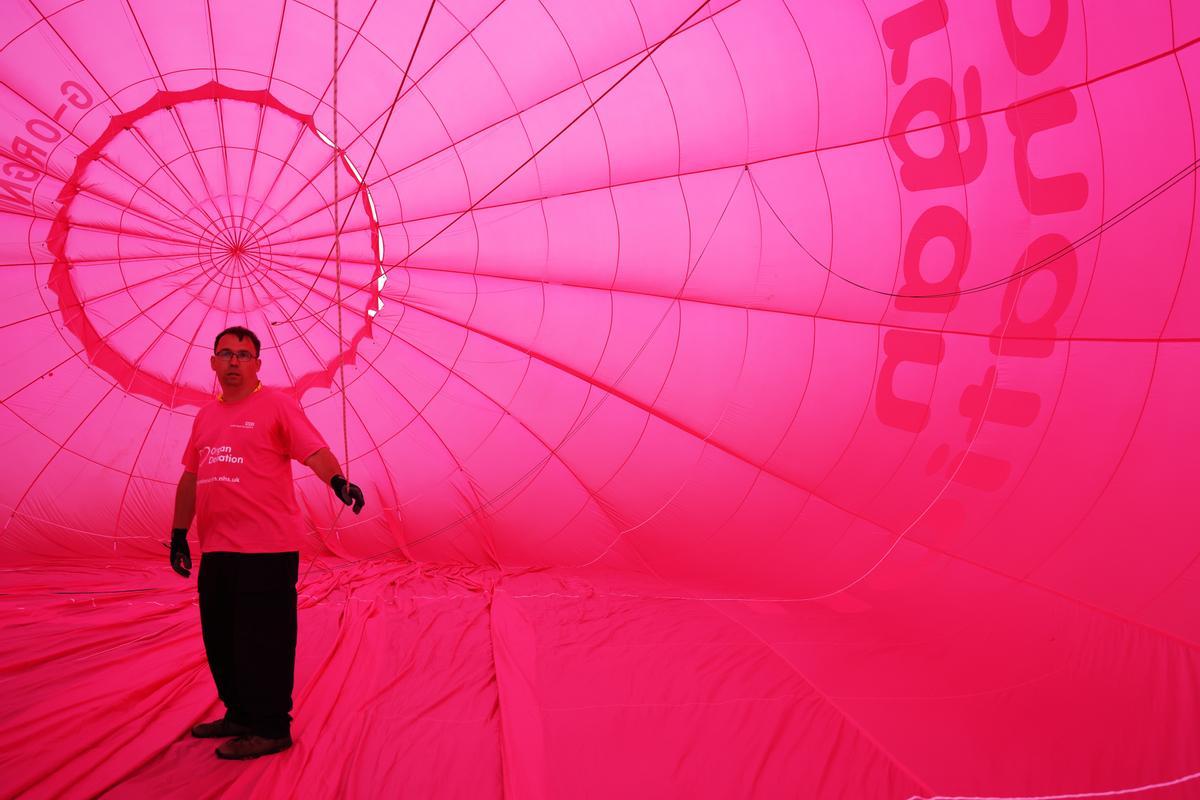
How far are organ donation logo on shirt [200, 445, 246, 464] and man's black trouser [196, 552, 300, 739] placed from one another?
0.84 feet

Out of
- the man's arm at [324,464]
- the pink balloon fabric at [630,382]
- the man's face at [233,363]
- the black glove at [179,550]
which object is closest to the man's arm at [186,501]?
the black glove at [179,550]

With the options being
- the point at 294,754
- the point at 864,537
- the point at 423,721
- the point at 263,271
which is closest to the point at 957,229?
the point at 864,537

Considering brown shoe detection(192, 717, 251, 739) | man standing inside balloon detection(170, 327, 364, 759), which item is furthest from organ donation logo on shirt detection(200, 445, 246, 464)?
brown shoe detection(192, 717, 251, 739)

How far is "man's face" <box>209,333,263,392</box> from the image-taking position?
7.73ft

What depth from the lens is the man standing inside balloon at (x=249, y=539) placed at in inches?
86.5

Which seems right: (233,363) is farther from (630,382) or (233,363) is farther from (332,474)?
(630,382)

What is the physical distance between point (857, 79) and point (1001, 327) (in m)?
1.22

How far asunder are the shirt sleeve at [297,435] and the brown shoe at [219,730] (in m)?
0.75

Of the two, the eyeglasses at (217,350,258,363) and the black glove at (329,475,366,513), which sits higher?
the eyeglasses at (217,350,258,363)

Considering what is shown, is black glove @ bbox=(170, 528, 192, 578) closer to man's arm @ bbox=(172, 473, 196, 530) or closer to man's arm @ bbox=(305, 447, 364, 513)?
man's arm @ bbox=(172, 473, 196, 530)

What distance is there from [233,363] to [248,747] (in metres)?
1.05

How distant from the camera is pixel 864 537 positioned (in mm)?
3988

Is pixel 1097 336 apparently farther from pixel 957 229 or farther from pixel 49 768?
pixel 49 768

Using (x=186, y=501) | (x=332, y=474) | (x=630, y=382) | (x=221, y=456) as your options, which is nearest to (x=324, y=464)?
(x=332, y=474)
